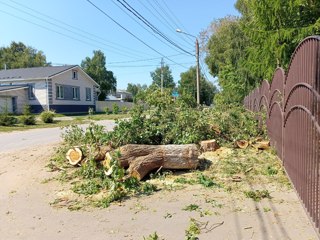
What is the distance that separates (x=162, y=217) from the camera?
15.8 feet

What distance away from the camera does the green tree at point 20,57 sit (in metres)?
67.6

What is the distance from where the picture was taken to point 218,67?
112ft

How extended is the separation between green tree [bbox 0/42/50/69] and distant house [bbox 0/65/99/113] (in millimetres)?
31111

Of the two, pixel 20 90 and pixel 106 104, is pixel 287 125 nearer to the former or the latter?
pixel 20 90

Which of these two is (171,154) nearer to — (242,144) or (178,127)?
(178,127)

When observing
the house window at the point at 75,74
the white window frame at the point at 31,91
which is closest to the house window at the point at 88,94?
the house window at the point at 75,74

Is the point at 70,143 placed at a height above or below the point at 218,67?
below

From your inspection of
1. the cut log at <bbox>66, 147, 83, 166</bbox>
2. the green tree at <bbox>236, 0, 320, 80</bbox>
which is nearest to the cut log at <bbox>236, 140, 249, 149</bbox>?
the cut log at <bbox>66, 147, 83, 166</bbox>

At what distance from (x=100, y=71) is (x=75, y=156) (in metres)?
55.9

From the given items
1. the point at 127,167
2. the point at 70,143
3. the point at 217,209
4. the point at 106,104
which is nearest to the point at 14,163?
the point at 70,143

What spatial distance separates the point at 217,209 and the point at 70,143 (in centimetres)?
566

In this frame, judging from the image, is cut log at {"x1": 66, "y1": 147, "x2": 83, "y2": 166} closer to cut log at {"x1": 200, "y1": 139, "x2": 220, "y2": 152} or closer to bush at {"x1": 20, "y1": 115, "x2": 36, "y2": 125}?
cut log at {"x1": 200, "y1": 139, "x2": 220, "y2": 152}

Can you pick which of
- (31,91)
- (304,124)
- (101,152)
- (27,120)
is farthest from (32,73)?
(304,124)

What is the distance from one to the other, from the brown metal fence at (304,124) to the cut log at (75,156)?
14.5ft
